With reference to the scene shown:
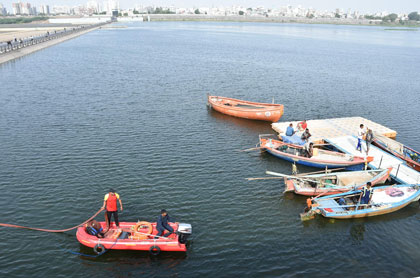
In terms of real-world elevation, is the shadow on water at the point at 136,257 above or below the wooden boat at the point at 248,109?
below

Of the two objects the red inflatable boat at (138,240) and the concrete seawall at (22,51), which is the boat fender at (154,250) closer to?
the red inflatable boat at (138,240)

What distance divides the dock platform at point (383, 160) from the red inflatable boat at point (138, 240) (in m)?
17.9

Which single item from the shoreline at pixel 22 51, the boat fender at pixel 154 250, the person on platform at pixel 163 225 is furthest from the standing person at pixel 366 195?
the shoreline at pixel 22 51

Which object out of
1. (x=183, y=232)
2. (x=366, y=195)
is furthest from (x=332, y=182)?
(x=183, y=232)

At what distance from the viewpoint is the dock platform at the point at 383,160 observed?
86.6 feet

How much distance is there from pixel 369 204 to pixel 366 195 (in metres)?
0.73

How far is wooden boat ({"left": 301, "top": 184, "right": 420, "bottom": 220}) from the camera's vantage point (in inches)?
883

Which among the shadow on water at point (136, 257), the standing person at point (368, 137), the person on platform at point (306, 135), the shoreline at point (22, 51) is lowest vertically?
the shadow on water at point (136, 257)

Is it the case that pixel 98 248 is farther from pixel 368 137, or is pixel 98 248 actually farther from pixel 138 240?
pixel 368 137

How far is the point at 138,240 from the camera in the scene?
1870cm

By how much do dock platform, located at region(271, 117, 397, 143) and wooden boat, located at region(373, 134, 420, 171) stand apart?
6.08 ft

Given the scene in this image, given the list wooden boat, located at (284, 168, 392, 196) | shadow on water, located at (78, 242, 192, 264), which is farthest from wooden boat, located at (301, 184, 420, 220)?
shadow on water, located at (78, 242, 192, 264)

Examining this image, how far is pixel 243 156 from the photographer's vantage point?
104 ft

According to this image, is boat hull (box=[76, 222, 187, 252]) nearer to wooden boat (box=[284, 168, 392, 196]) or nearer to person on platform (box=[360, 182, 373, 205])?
wooden boat (box=[284, 168, 392, 196])
